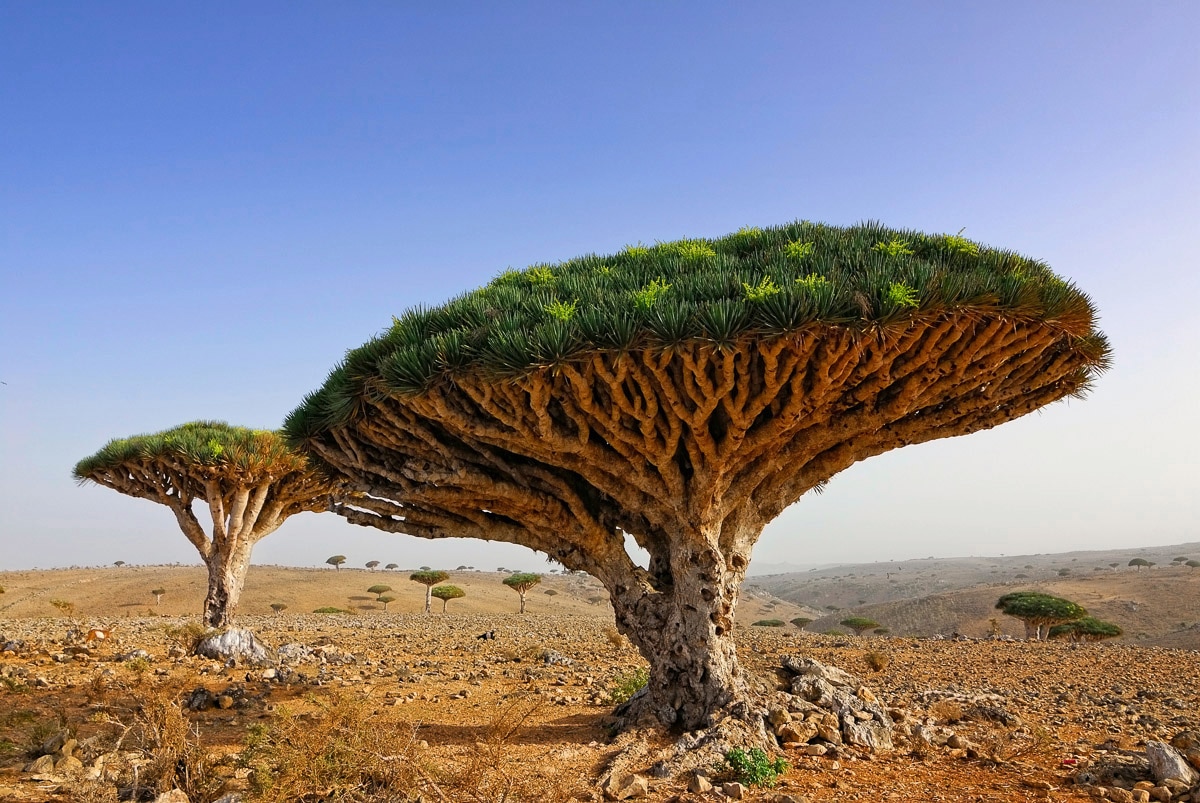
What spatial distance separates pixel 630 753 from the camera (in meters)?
6.32

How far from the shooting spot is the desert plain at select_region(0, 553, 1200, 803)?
16.0 ft

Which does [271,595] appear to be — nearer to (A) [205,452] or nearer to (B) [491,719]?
(A) [205,452]

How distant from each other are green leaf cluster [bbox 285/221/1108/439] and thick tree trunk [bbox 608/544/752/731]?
2696 millimetres

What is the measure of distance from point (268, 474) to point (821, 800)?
42.0ft

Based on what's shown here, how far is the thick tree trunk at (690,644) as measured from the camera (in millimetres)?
7039

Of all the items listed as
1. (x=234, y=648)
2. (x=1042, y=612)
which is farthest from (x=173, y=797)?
(x=1042, y=612)

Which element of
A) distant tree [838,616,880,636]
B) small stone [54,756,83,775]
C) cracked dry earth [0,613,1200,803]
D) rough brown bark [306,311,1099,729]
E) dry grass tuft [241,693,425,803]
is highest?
rough brown bark [306,311,1099,729]

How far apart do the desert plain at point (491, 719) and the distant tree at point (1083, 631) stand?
3.39 meters

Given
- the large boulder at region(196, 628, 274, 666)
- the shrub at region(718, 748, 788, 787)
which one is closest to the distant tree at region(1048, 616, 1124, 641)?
the shrub at region(718, 748, 788, 787)

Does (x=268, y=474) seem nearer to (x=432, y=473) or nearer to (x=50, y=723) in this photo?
(x=50, y=723)

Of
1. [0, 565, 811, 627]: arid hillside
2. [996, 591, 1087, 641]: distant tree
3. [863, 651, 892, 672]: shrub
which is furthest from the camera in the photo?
[0, 565, 811, 627]: arid hillside

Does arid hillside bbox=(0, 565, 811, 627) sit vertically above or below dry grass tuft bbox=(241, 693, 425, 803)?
below

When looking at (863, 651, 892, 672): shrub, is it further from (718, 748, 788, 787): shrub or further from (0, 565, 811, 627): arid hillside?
(0, 565, 811, 627): arid hillside

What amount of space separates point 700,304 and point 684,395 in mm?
881
